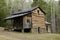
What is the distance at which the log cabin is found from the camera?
46.7m

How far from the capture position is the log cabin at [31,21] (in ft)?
153

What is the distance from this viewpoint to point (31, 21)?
A: 156 feet

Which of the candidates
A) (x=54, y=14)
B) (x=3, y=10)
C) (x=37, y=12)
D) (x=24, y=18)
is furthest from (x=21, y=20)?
(x=54, y=14)

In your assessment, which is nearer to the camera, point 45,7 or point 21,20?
point 21,20

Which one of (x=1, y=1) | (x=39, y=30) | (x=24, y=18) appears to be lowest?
(x=39, y=30)

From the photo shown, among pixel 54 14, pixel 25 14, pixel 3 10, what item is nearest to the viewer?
pixel 25 14

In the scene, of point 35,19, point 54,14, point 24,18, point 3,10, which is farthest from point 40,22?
point 54,14

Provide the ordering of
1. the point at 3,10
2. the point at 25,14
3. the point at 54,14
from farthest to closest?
the point at 54,14, the point at 3,10, the point at 25,14

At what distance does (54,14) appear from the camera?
233 feet

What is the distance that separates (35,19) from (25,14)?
131 inches

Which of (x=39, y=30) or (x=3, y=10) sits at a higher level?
(x=3, y=10)

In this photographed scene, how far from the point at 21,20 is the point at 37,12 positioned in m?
4.90

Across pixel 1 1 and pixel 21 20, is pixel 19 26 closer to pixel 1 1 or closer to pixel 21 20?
pixel 21 20

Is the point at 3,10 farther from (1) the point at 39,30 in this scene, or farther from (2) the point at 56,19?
(2) the point at 56,19
